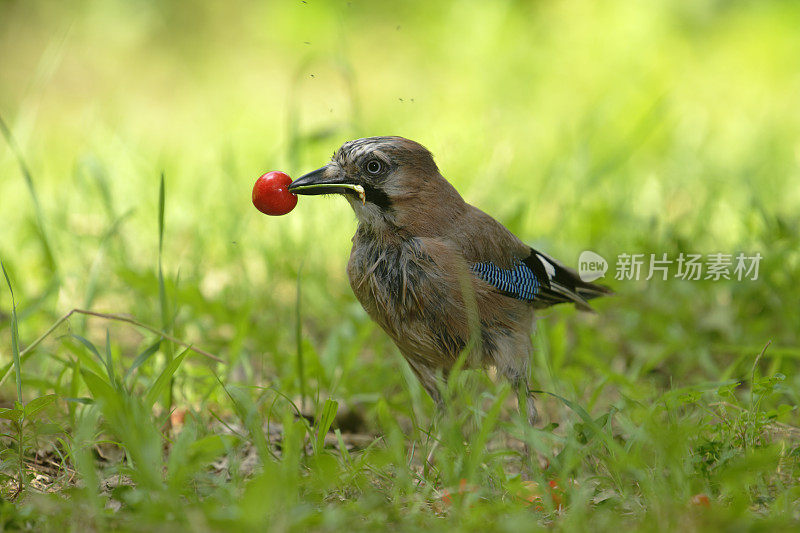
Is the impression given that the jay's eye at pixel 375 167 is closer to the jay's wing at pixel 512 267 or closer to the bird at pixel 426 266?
the bird at pixel 426 266

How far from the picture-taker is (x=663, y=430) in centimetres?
245

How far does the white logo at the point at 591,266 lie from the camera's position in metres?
4.02

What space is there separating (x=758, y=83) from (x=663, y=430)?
668 cm

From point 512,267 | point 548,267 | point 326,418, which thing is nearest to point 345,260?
point 548,267

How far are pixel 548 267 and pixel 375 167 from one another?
37.9 inches

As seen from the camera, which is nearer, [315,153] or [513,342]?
[513,342]

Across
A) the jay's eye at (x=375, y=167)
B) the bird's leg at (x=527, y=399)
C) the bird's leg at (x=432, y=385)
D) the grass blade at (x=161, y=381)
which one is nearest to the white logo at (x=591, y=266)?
the bird's leg at (x=527, y=399)

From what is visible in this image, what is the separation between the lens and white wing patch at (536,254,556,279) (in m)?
3.50

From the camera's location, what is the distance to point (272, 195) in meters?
2.99

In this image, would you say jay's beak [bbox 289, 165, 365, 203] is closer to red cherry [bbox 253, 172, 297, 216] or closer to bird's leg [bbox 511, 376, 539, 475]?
red cherry [bbox 253, 172, 297, 216]

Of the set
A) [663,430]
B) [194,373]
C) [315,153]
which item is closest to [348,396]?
[194,373]

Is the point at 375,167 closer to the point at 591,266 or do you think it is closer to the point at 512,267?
the point at 512,267

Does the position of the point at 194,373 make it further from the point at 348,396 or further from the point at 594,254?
the point at 594,254

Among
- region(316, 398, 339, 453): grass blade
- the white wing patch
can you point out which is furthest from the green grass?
the white wing patch
